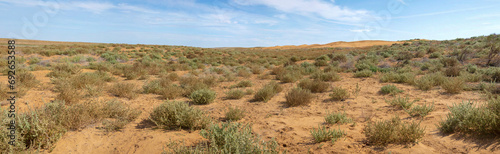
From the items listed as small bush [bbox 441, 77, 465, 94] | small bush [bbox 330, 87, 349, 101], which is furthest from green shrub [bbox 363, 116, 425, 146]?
small bush [bbox 441, 77, 465, 94]

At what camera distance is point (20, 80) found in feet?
21.1

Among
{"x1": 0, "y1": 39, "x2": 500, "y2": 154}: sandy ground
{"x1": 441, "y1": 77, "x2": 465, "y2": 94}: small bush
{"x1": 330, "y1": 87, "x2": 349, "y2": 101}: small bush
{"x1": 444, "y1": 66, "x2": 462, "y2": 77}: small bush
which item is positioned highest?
{"x1": 444, "y1": 66, "x2": 462, "y2": 77}: small bush

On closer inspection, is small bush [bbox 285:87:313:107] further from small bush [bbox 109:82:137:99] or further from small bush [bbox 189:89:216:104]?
small bush [bbox 109:82:137:99]

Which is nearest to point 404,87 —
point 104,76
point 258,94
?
point 258,94

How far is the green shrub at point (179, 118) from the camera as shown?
3.87 m

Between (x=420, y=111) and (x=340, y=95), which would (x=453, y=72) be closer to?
(x=340, y=95)

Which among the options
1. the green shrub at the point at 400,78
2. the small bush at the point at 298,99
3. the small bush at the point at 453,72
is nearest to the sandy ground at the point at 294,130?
the small bush at the point at 298,99

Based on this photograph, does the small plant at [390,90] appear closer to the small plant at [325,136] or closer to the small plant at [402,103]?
the small plant at [402,103]

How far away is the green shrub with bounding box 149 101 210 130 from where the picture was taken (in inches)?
152

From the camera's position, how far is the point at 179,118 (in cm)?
381

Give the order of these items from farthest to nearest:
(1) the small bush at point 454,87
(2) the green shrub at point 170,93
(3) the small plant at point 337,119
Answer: (2) the green shrub at point 170,93
(1) the small bush at point 454,87
(3) the small plant at point 337,119

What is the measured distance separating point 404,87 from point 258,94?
4671mm

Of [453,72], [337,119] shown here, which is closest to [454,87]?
[453,72]

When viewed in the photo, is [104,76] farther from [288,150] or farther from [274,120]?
[288,150]
